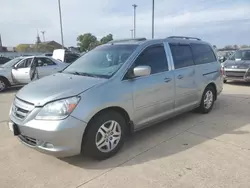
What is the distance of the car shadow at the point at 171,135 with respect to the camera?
3.38 metres

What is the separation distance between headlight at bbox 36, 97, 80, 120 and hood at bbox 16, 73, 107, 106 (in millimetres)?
71

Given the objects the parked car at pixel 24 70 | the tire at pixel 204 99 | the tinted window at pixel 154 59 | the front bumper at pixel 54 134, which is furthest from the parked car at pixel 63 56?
the front bumper at pixel 54 134

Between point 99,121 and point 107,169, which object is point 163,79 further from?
point 107,169

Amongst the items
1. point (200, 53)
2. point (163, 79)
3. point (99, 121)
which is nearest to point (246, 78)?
point (200, 53)

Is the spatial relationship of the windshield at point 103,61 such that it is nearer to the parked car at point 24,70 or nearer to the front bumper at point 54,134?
the front bumper at point 54,134

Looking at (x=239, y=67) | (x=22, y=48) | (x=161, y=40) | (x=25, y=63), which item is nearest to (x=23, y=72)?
(x=25, y=63)

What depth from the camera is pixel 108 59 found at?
158 inches

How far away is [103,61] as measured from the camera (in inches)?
159

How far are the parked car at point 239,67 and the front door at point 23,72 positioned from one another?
8.40 m

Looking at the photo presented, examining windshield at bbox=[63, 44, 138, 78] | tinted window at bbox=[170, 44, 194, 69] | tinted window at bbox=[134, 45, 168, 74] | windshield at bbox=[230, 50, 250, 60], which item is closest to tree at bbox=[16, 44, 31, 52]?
windshield at bbox=[230, 50, 250, 60]

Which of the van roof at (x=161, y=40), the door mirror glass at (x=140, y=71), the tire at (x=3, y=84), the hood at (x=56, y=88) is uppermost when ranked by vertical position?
the van roof at (x=161, y=40)

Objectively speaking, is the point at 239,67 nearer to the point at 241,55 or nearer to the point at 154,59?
the point at 241,55

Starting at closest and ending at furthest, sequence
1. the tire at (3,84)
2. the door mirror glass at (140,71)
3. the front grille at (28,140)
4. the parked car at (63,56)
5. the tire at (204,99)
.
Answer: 1. the front grille at (28,140)
2. the door mirror glass at (140,71)
3. the tire at (204,99)
4. the tire at (3,84)
5. the parked car at (63,56)

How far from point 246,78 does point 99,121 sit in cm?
829
